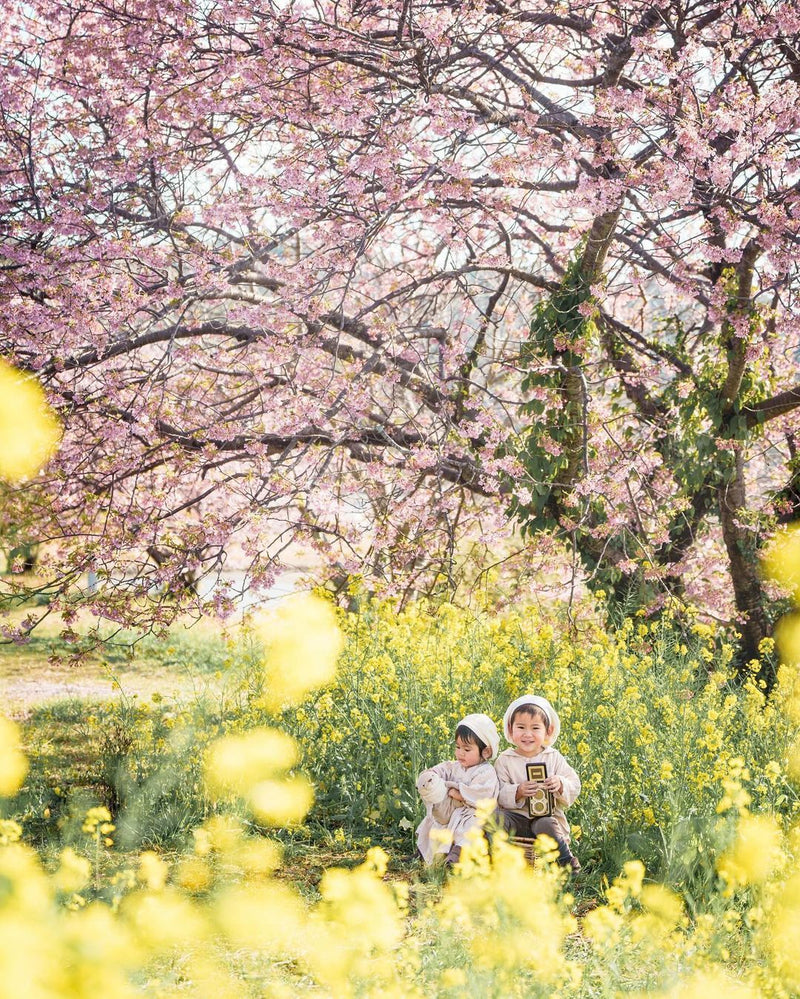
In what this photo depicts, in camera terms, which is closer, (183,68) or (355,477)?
(183,68)

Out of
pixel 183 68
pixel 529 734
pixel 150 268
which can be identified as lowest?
pixel 529 734

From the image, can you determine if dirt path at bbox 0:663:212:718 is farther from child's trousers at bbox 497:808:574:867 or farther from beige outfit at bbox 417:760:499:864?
child's trousers at bbox 497:808:574:867

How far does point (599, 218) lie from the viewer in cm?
607

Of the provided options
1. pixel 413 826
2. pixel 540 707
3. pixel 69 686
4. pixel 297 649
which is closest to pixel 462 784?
pixel 540 707

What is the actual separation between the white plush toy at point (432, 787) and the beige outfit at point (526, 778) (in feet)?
0.76

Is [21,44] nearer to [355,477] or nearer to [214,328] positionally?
[214,328]

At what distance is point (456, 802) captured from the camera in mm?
3926

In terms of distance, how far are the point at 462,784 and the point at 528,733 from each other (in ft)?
1.10

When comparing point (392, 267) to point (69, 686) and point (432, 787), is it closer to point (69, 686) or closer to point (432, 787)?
point (432, 787)

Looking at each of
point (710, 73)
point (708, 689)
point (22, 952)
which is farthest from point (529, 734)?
point (710, 73)

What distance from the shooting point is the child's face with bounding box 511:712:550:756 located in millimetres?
3855

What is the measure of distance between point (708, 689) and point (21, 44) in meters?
5.66

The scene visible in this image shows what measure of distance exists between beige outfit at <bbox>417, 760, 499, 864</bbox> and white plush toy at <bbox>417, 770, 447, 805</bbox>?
12 mm

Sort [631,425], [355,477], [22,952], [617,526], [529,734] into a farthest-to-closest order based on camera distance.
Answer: [631,425] → [355,477] → [617,526] → [529,734] → [22,952]
